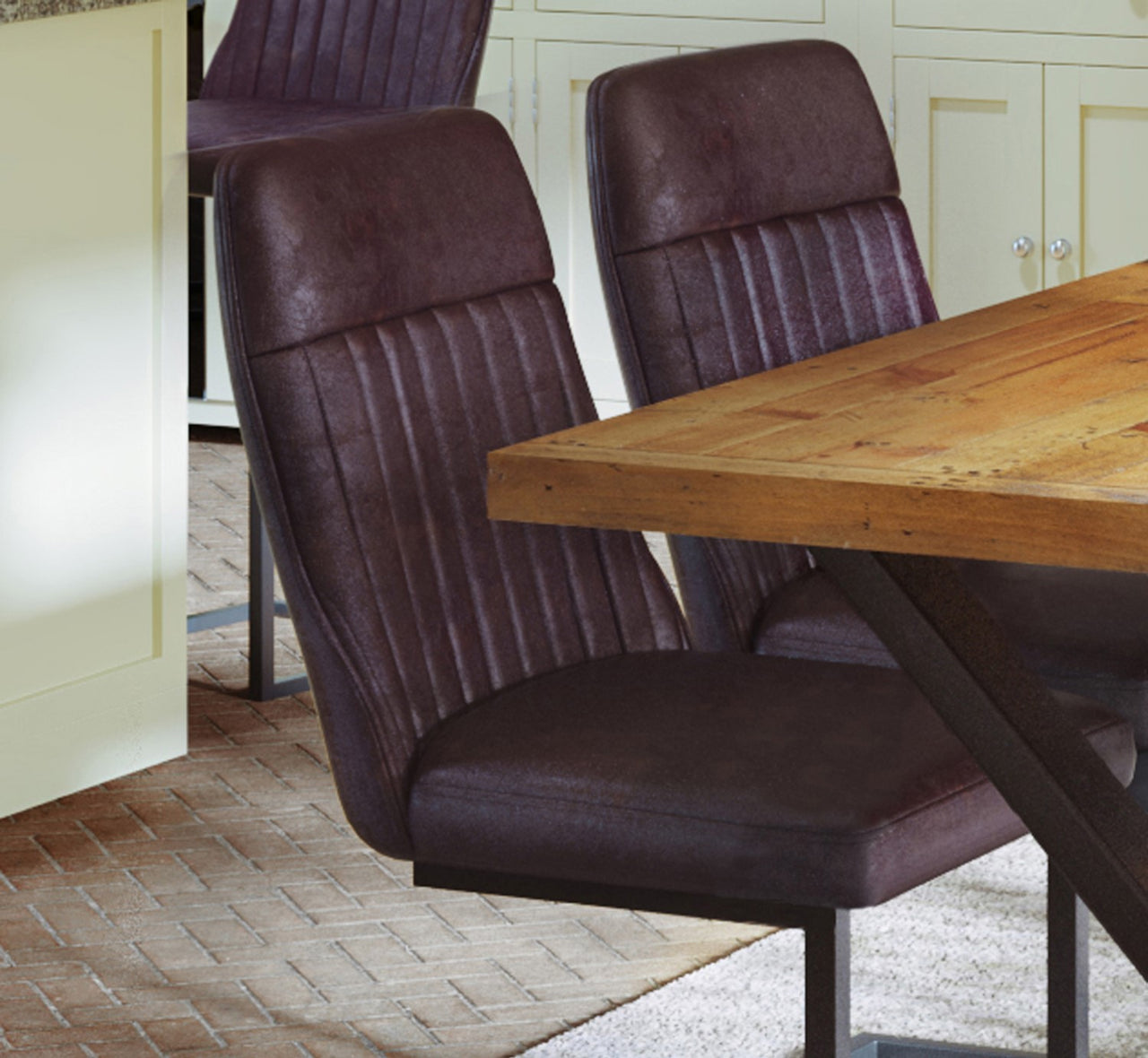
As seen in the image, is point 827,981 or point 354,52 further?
point 354,52

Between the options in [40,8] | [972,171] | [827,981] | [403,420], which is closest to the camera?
[827,981]

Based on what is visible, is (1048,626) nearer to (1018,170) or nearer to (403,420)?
(403,420)

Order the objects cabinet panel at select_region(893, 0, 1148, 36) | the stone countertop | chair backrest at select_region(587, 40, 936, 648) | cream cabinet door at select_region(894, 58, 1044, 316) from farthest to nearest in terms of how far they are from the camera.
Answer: cream cabinet door at select_region(894, 58, 1044, 316) < cabinet panel at select_region(893, 0, 1148, 36) < the stone countertop < chair backrest at select_region(587, 40, 936, 648)

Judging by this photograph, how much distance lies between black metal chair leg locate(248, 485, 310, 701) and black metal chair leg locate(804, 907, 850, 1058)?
193 cm

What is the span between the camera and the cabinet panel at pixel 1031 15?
15.2 feet

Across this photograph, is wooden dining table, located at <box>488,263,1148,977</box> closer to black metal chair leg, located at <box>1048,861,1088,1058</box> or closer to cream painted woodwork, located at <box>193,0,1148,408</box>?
black metal chair leg, located at <box>1048,861,1088,1058</box>

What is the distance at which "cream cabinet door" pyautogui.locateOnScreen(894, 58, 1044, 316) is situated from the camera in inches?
190

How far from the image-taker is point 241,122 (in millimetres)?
3586

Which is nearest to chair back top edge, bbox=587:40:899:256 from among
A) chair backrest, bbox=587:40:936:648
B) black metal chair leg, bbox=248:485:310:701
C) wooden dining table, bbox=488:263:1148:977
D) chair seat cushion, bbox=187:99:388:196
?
chair backrest, bbox=587:40:936:648

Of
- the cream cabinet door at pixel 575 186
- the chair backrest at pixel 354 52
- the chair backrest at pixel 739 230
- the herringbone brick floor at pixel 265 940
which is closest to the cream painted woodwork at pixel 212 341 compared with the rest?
the cream cabinet door at pixel 575 186

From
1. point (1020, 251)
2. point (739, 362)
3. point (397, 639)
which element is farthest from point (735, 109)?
point (1020, 251)

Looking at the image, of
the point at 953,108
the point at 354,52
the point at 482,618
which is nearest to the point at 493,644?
the point at 482,618

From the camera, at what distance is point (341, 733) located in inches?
79.8

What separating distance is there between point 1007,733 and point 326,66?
2.44 meters
